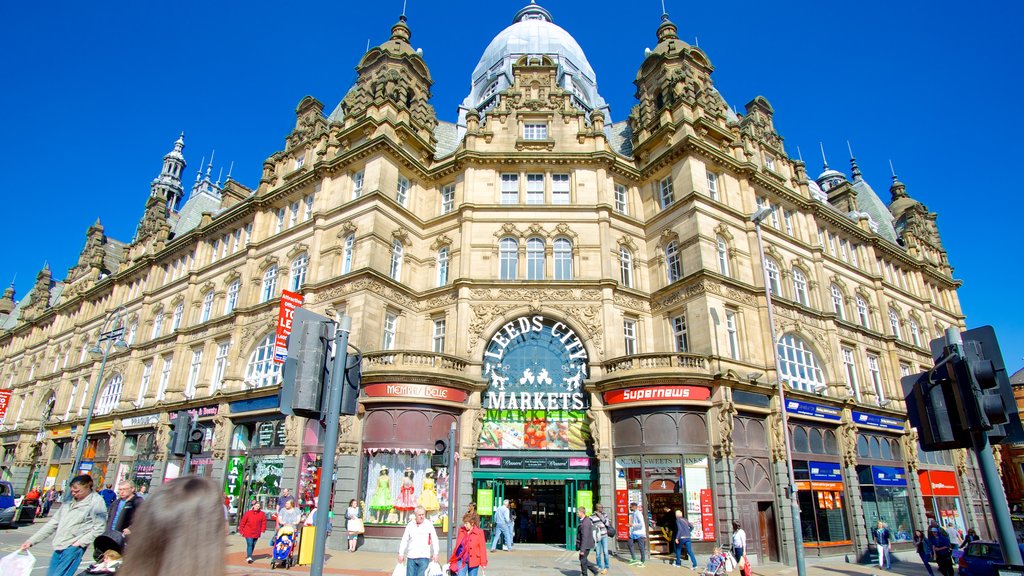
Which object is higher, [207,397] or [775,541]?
[207,397]

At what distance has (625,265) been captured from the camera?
1128 inches

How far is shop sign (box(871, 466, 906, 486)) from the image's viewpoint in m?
28.2

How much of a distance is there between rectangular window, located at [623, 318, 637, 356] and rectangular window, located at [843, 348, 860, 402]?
13.0 meters

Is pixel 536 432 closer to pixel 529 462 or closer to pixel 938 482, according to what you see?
pixel 529 462

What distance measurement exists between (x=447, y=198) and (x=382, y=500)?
16356mm

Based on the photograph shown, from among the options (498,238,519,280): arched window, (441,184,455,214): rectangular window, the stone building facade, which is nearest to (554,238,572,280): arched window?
the stone building facade

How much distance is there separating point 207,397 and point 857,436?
118ft

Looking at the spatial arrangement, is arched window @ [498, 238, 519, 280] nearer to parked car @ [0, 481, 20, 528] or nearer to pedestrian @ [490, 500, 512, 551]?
pedestrian @ [490, 500, 512, 551]

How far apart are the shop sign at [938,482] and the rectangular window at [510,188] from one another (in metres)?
28.0

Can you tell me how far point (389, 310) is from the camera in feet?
87.6

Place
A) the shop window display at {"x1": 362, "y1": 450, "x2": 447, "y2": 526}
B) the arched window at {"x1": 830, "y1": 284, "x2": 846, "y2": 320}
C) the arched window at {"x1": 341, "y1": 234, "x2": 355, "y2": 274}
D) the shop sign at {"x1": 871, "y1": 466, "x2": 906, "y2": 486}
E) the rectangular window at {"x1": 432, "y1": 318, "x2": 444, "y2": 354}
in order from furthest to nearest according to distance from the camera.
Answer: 1. the arched window at {"x1": 830, "y1": 284, "x2": 846, "y2": 320}
2. the shop sign at {"x1": 871, "y1": 466, "x2": 906, "y2": 486}
3. the arched window at {"x1": 341, "y1": 234, "x2": 355, "y2": 274}
4. the rectangular window at {"x1": 432, "y1": 318, "x2": 444, "y2": 354}
5. the shop window display at {"x1": 362, "y1": 450, "x2": 447, "y2": 526}

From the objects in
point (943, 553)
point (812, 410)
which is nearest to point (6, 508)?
point (812, 410)

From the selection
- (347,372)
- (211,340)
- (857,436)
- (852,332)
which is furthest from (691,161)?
(211,340)

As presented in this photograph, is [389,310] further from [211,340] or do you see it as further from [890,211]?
[890,211]
